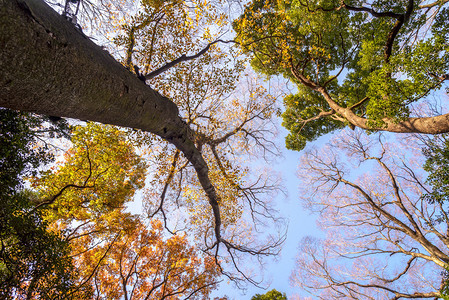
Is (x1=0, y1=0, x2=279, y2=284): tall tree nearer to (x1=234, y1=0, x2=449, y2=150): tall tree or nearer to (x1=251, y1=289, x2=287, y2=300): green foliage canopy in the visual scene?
(x1=234, y1=0, x2=449, y2=150): tall tree

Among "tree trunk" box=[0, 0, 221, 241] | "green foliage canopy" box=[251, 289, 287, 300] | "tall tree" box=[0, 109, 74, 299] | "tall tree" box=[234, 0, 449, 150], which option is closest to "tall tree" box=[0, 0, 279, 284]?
"tree trunk" box=[0, 0, 221, 241]

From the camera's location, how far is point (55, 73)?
5.02 feet

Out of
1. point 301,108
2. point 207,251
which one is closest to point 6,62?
point 207,251

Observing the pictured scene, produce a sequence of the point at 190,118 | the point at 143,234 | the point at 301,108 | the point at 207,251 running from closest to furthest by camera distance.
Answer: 1. the point at 190,118
2. the point at 143,234
3. the point at 207,251
4. the point at 301,108

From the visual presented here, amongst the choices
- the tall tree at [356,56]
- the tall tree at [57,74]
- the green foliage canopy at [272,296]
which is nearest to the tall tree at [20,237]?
the tall tree at [57,74]

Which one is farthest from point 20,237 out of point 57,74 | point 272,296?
point 272,296

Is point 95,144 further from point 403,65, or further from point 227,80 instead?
point 403,65

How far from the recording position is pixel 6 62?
1187mm

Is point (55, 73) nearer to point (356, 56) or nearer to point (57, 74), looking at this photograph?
point (57, 74)

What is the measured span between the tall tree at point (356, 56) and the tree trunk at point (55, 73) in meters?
3.98

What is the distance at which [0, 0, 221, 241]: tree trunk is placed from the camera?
4.06 feet

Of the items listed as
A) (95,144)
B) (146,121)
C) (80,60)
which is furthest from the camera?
(95,144)

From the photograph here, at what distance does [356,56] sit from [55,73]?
9.57 m

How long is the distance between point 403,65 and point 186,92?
5147 millimetres
